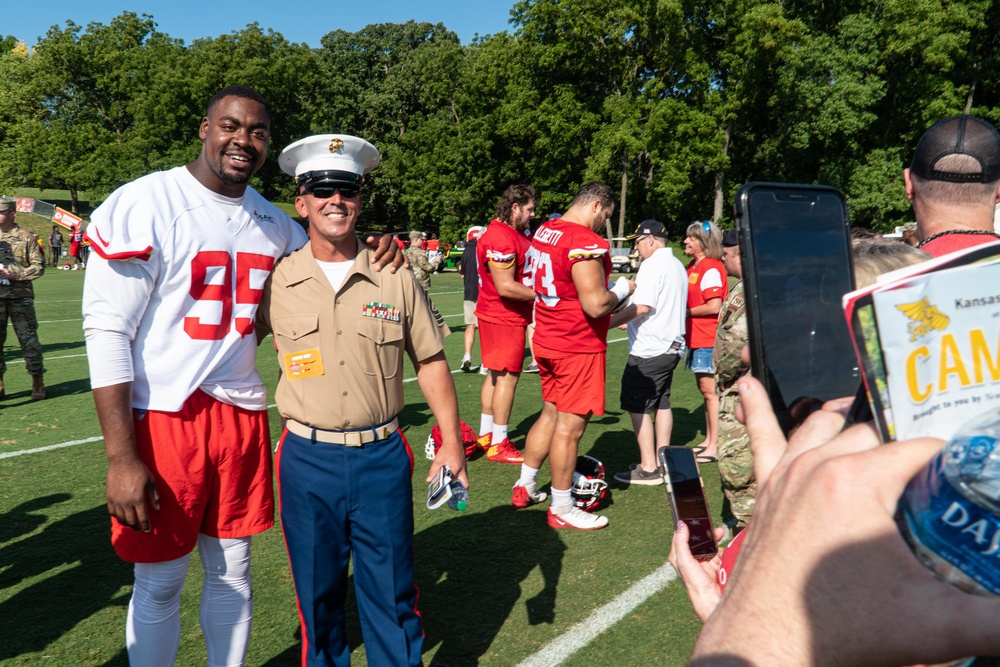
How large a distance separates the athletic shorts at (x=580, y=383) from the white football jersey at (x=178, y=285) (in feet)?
8.59

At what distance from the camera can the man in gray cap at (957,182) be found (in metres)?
2.60

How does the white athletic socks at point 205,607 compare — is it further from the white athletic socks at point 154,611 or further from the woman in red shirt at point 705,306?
the woman in red shirt at point 705,306

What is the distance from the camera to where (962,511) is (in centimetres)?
72

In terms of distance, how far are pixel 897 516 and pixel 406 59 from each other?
65124 mm

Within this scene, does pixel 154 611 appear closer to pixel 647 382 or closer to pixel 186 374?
pixel 186 374

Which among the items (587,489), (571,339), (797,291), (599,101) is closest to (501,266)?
(571,339)

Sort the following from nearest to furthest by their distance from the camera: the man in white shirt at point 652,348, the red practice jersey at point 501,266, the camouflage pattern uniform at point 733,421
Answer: the camouflage pattern uniform at point 733,421 → the man in white shirt at point 652,348 → the red practice jersey at point 501,266

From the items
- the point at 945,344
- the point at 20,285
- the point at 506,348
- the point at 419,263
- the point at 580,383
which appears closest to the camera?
the point at 945,344

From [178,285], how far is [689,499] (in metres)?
1.97

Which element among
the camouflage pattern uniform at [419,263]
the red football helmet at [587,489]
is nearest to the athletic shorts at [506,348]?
the red football helmet at [587,489]

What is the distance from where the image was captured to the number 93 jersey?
17.0ft

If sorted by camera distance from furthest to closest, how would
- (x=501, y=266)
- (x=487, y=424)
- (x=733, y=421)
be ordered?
(x=487, y=424) → (x=501, y=266) → (x=733, y=421)

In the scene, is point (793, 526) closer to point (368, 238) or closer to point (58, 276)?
point (368, 238)

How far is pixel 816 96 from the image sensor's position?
3516cm
